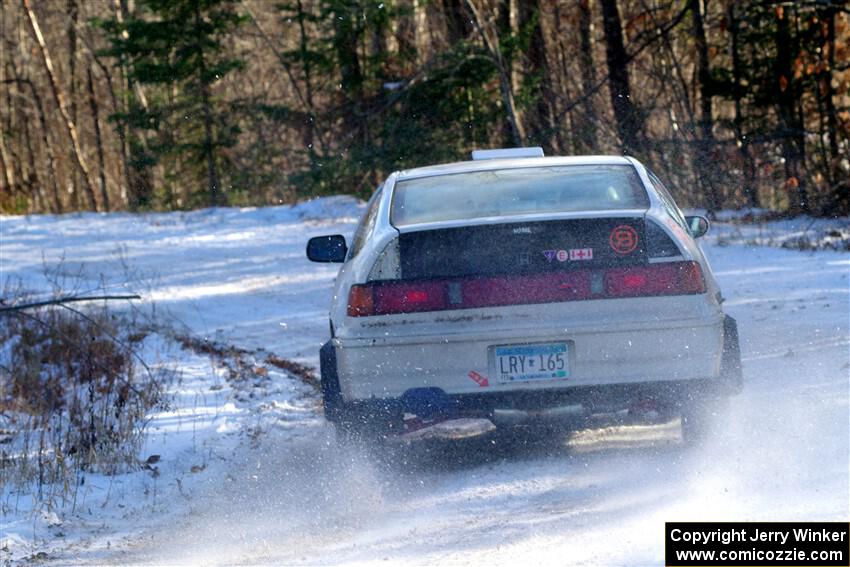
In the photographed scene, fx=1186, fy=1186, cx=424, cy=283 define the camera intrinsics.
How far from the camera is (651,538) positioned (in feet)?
15.2

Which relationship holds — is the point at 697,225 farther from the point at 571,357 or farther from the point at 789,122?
the point at 789,122

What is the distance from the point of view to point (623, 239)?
18.9ft

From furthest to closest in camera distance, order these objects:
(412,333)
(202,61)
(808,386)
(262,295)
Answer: (202,61) < (262,295) < (808,386) < (412,333)

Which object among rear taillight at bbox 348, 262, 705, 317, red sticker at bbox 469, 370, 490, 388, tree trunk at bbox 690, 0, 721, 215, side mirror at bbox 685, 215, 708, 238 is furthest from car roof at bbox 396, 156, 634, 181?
tree trunk at bbox 690, 0, 721, 215

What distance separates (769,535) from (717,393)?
1.32 meters

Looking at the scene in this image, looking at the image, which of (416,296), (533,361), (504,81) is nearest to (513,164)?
(416,296)

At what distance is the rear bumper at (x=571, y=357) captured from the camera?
18.5 ft

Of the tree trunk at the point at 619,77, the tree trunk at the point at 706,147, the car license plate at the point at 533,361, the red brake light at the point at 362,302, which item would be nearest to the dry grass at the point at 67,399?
the red brake light at the point at 362,302

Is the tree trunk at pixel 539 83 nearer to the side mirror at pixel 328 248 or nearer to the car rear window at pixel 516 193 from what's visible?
the side mirror at pixel 328 248

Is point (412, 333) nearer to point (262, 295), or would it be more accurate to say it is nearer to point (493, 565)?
point (493, 565)

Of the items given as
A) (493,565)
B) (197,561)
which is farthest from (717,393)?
(197,561)

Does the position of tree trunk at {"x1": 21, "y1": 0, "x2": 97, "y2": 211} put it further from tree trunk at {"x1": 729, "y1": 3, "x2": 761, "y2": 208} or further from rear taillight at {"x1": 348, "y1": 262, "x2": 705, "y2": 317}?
rear taillight at {"x1": 348, "y1": 262, "x2": 705, "y2": 317}

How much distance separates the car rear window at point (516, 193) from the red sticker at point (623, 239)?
0.20 meters

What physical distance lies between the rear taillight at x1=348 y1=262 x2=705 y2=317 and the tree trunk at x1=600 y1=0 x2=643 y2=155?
54.9 ft
